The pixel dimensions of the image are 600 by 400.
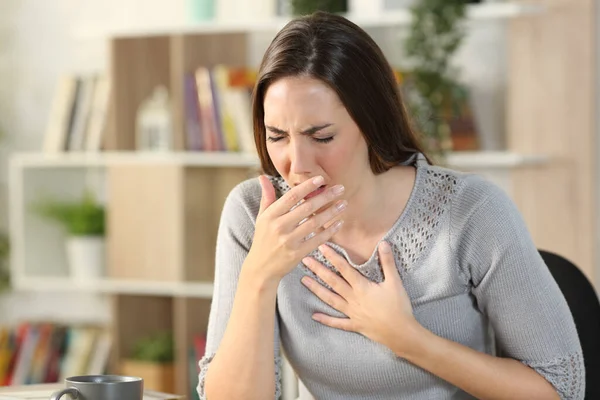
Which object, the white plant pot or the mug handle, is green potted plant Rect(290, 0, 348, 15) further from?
the mug handle

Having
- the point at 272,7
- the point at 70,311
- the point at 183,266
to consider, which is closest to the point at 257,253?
the point at 183,266

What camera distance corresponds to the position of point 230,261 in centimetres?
185

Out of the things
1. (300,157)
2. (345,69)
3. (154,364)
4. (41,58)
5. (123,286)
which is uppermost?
(41,58)

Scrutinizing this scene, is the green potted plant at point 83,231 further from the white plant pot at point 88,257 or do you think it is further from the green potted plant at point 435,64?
the green potted plant at point 435,64

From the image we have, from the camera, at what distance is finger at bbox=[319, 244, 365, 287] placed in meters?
1.75

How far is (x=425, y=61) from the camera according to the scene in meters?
3.09

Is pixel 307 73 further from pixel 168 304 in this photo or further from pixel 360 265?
pixel 168 304

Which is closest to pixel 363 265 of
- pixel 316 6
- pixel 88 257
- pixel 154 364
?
pixel 316 6

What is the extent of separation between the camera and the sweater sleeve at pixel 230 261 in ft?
5.89

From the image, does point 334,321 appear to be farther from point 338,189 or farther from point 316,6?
point 316,6

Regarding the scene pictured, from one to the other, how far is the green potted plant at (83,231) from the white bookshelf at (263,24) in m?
0.62

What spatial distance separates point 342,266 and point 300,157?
0.25 meters

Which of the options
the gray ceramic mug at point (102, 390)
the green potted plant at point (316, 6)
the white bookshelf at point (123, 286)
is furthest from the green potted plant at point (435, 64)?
the gray ceramic mug at point (102, 390)

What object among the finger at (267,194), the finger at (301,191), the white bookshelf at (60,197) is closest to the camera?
the finger at (301,191)
